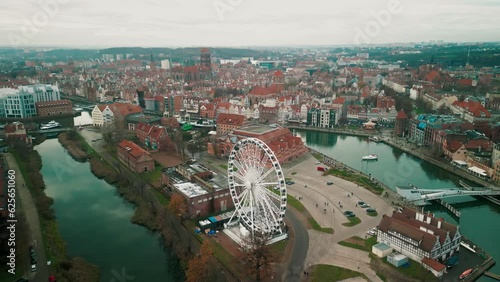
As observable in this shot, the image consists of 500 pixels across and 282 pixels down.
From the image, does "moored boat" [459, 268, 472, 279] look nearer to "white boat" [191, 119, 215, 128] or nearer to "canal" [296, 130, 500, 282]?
"canal" [296, 130, 500, 282]

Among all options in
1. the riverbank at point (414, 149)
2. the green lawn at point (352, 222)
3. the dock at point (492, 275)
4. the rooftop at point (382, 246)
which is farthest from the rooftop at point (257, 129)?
the dock at point (492, 275)

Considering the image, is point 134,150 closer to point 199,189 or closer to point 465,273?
point 199,189

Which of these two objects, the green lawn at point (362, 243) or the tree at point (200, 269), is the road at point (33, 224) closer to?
the tree at point (200, 269)

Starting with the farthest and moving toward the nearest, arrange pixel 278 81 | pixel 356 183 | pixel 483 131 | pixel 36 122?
pixel 278 81
pixel 36 122
pixel 483 131
pixel 356 183

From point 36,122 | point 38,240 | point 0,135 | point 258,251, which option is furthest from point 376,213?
point 36,122

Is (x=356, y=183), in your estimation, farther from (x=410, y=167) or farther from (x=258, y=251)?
(x=258, y=251)

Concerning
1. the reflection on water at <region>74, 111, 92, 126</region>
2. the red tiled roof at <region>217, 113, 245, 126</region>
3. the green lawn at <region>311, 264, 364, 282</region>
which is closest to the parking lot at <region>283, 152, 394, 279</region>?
the green lawn at <region>311, 264, 364, 282</region>
